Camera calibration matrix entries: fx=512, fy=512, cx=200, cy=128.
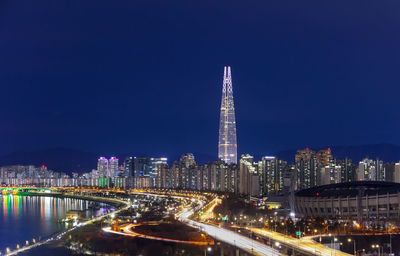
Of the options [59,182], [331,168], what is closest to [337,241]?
[331,168]

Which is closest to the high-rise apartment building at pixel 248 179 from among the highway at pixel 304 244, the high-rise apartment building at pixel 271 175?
the high-rise apartment building at pixel 271 175

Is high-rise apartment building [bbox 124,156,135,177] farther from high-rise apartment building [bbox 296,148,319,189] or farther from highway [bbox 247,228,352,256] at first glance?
highway [bbox 247,228,352,256]

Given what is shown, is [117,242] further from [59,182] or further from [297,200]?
[59,182]

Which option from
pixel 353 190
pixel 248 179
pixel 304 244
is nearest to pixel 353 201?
pixel 353 190

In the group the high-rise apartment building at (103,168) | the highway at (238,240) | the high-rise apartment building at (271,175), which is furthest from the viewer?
the high-rise apartment building at (103,168)

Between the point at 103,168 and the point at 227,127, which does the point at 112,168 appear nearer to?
the point at 103,168

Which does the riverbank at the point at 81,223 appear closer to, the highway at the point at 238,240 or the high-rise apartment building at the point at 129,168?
the highway at the point at 238,240
